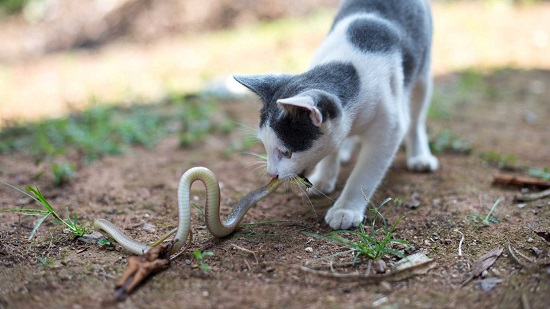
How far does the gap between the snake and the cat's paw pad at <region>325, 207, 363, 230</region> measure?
0.31 metres

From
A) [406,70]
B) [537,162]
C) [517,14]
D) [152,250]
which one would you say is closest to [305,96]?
[152,250]

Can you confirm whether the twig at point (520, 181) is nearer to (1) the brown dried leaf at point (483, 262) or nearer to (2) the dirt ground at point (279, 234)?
(2) the dirt ground at point (279, 234)

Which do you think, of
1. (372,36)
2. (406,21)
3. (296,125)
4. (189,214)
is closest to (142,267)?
(189,214)

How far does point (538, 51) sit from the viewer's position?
23.3 feet

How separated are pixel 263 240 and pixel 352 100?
95cm

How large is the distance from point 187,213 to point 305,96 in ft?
2.65

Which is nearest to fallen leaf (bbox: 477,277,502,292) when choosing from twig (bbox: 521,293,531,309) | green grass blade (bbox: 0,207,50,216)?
twig (bbox: 521,293,531,309)

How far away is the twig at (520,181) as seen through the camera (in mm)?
3252

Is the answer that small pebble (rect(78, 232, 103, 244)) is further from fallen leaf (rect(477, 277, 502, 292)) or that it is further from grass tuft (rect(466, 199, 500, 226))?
grass tuft (rect(466, 199, 500, 226))

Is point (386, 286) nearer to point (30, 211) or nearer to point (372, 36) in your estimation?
point (372, 36)

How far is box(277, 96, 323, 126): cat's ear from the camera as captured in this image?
2.30m

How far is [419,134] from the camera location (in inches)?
156

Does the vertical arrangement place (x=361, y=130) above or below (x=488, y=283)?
above

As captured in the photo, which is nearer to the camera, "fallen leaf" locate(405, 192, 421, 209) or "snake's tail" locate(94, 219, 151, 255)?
"snake's tail" locate(94, 219, 151, 255)
